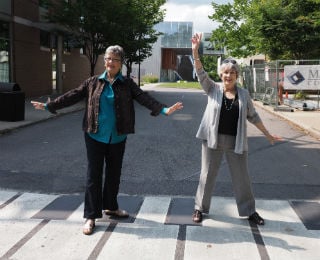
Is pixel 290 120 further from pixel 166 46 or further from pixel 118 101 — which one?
pixel 166 46

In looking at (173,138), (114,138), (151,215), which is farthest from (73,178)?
(173,138)

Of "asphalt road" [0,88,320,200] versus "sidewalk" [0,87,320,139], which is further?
"sidewalk" [0,87,320,139]

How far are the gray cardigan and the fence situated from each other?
14.3 m

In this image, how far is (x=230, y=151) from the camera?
16.7ft

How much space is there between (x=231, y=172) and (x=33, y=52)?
21870mm

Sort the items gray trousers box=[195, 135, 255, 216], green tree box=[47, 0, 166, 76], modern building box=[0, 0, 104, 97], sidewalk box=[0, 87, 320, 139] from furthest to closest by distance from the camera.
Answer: green tree box=[47, 0, 166, 76]
modern building box=[0, 0, 104, 97]
sidewalk box=[0, 87, 320, 139]
gray trousers box=[195, 135, 255, 216]

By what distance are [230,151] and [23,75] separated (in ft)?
66.8

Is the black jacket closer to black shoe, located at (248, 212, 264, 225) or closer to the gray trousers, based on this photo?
the gray trousers

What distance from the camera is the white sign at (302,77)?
18.5m

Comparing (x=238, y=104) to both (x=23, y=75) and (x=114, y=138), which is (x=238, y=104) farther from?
(x=23, y=75)

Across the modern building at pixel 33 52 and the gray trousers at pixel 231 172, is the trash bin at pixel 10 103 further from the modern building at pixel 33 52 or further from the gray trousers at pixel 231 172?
the gray trousers at pixel 231 172

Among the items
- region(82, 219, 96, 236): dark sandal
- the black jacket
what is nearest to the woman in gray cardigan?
the black jacket

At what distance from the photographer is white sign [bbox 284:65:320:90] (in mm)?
18547

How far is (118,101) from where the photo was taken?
190 inches
